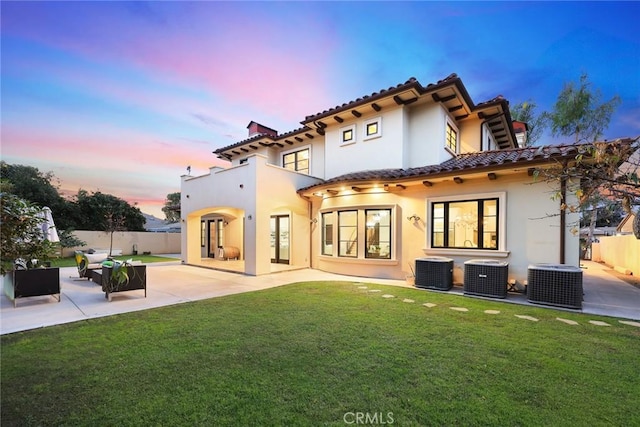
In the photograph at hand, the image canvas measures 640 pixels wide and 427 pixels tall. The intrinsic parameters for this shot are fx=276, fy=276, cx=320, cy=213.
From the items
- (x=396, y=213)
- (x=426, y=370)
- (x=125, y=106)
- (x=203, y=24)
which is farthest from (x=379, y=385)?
(x=125, y=106)

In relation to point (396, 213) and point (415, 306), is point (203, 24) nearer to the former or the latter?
point (396, 213)

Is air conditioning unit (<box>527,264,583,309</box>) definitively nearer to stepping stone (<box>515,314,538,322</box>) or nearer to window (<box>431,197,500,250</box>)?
stepping stone (<box>515,314,538,322</box>)

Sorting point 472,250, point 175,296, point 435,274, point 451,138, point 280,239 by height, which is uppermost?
point 451,138

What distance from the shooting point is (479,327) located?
17.2 feet

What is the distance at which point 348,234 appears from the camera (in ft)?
38.0

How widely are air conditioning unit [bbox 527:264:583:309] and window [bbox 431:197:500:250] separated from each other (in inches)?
71.0

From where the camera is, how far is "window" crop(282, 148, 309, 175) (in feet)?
50.4

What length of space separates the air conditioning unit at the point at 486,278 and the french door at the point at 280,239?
8386 mm

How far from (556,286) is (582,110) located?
63.2 ft

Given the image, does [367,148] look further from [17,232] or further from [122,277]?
[17,232]

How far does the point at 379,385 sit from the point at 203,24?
411 inches

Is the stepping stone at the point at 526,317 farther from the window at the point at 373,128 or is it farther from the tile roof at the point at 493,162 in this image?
the window at the point at 373,128

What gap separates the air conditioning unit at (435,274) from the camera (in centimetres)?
878

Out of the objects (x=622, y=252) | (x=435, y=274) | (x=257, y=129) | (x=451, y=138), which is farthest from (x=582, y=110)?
(x=257, y=129)
